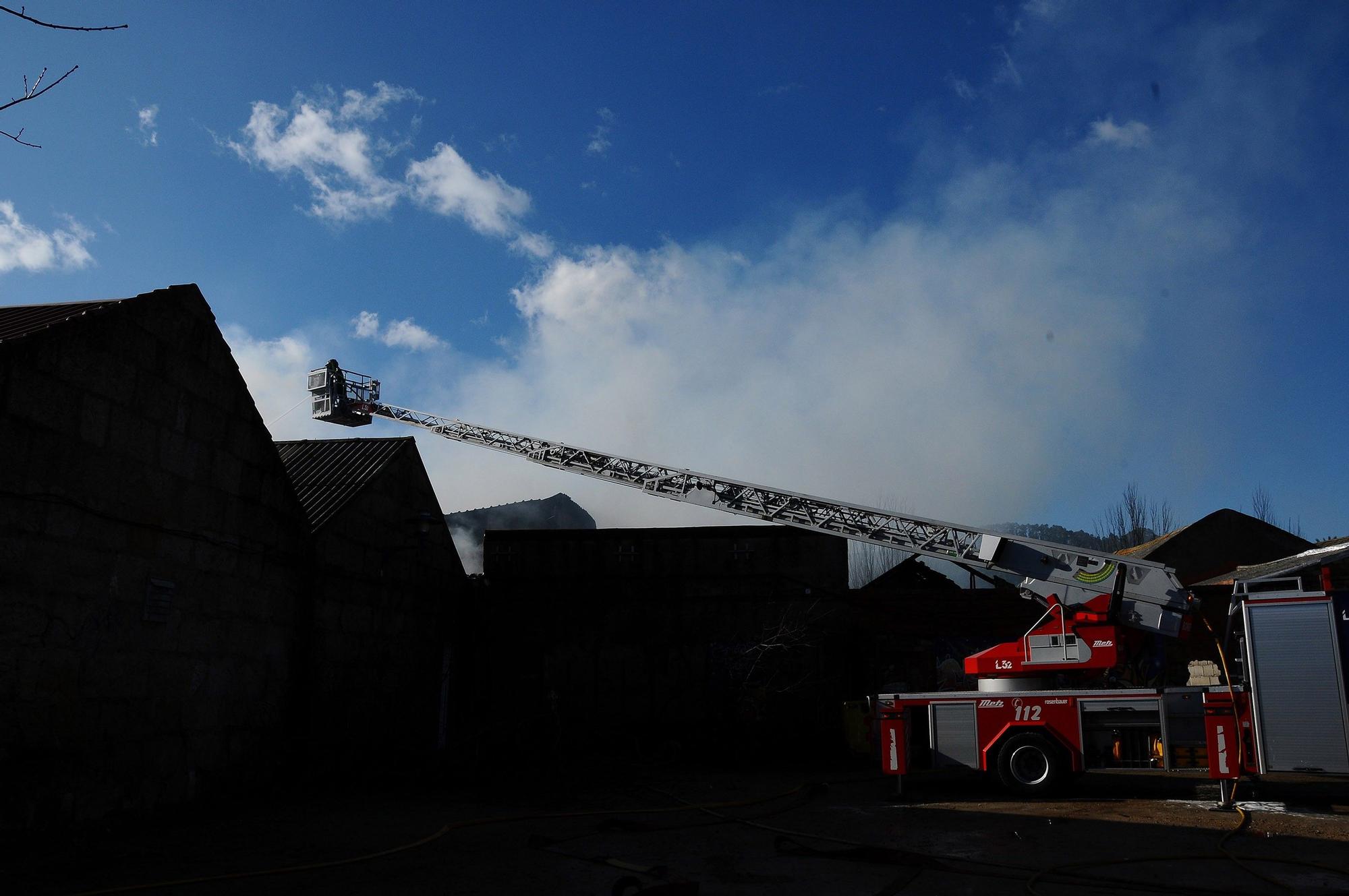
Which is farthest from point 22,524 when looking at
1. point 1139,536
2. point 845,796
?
point 1139,536

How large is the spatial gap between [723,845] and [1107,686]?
22.5 feet

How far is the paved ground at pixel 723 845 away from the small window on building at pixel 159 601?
2439 millimetres

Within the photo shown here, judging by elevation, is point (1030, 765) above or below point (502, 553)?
below

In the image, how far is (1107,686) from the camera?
13.2 m

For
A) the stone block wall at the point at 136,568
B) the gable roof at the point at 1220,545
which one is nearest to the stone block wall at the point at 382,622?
the stone block wall at the point at 136,568

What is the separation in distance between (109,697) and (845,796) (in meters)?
9.66

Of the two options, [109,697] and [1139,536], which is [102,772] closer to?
[109,697]

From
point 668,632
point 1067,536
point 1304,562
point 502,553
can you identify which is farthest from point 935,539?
point 1067,536

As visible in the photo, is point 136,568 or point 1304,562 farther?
point 1304,562

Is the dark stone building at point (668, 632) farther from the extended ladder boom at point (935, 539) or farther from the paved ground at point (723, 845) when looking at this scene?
the paved ground at point (723, 845)

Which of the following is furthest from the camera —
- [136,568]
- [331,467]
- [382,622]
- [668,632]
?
[668,632]

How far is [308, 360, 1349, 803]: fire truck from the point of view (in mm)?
11172

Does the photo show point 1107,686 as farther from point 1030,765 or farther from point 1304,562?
point 1304,562

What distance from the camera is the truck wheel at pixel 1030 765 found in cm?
1258
